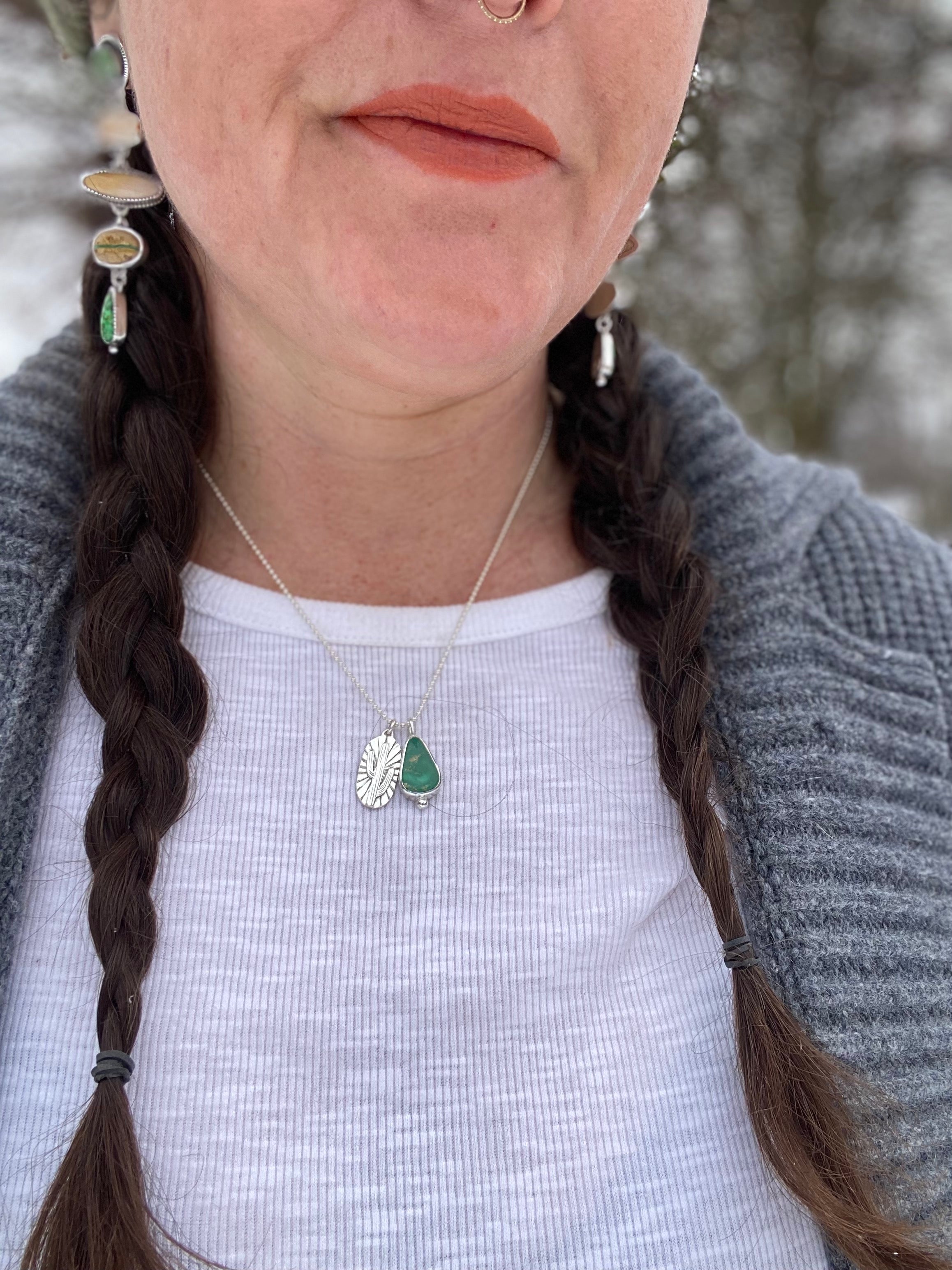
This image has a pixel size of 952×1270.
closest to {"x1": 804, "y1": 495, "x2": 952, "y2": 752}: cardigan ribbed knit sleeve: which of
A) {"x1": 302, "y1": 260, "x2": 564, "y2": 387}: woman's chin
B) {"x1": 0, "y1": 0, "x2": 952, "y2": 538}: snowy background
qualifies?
{"x1": 302, "y1": 260, "x2": 564, "y2": 387}: woman's chin

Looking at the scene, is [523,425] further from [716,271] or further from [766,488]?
[716,271]

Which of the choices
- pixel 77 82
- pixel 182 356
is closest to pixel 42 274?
pixel 77 82

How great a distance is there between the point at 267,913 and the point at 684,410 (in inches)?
36.3

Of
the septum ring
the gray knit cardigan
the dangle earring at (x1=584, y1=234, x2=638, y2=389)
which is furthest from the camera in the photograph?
the dangle earring at (x1=584, y1=234, x2=638, y2=389)

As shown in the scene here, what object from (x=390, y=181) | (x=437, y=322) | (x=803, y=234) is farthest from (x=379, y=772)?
(x=803, y=234)

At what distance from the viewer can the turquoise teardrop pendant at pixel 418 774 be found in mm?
1226

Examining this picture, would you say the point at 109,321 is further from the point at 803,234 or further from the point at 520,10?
the point at 803,234

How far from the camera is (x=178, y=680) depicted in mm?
1251

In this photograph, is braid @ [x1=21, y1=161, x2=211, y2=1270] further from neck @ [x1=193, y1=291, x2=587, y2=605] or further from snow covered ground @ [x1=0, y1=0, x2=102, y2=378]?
snow covered ground @ [x1=0, y1=0, x2=102, y2=378]

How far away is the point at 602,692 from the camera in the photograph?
1353 mm

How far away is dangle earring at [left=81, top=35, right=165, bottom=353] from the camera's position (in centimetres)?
141

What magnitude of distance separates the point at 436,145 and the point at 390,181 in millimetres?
54

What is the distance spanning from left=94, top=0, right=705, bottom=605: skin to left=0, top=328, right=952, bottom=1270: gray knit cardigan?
0.29 meters

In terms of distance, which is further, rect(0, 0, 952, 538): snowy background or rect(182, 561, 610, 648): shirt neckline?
rect(0, 0, 952, 538): snowy background
